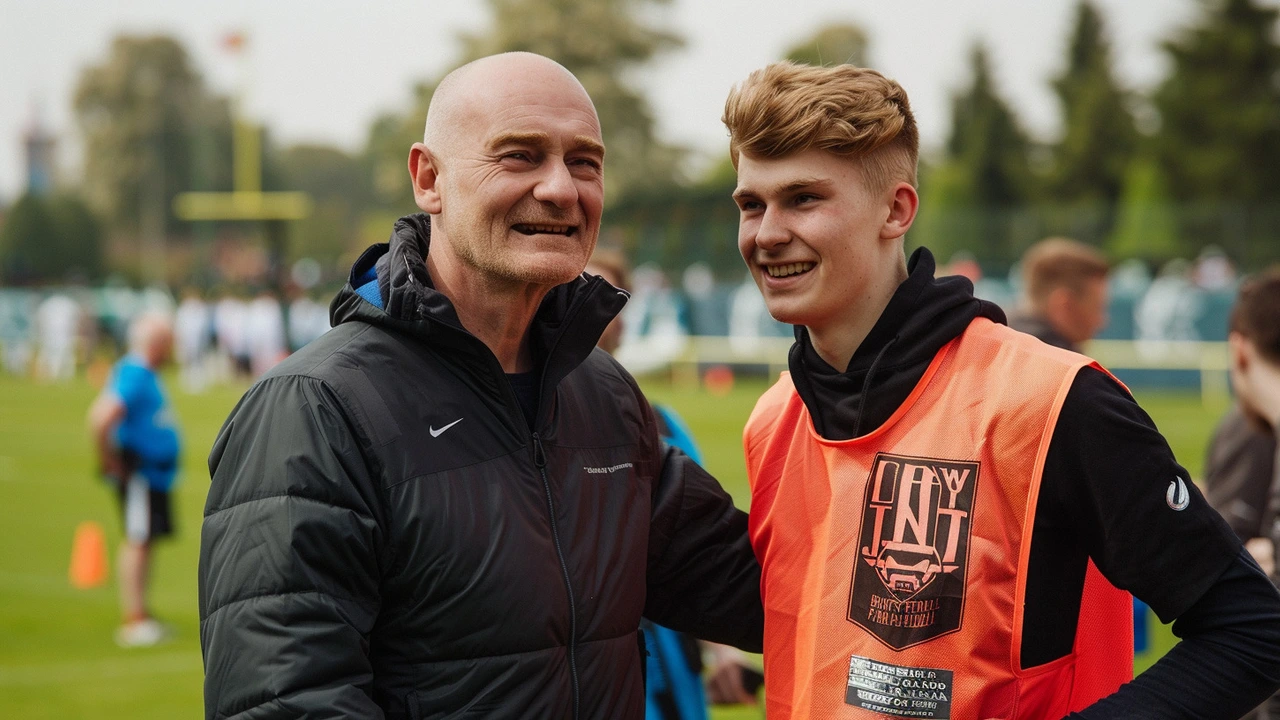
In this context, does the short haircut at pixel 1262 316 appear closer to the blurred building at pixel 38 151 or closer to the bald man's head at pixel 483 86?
the bald man's head at pixel 483 86

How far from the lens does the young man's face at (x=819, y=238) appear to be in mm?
2668

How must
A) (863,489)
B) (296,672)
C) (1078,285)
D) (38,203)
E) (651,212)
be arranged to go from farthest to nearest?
(38,203), (651,212), (1078,285), (863,489), (296,672)

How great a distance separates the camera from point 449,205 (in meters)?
2.71

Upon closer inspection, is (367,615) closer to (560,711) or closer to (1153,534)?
(560,711)

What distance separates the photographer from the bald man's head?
266cm

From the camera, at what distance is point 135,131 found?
6969 centimetres

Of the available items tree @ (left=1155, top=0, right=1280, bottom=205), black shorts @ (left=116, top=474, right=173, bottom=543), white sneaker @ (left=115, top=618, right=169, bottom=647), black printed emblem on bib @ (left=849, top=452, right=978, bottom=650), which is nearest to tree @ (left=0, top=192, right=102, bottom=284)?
tree @ (left=1155, top=0, right=1280, bottom=205)

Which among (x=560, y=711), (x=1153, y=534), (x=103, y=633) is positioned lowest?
(x=103, y=633)

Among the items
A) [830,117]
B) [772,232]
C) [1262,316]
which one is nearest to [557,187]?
[772,232]

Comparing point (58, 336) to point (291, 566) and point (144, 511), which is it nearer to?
point (144, 511)

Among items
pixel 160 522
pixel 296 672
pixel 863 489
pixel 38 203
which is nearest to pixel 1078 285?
pixel 863 489

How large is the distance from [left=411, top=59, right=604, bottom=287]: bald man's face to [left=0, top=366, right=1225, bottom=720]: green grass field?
4.85m

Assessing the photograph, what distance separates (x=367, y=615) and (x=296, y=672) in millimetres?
178

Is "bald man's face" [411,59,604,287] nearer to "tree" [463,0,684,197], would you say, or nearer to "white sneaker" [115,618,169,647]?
"white sneaker" [115,618,169,647]
